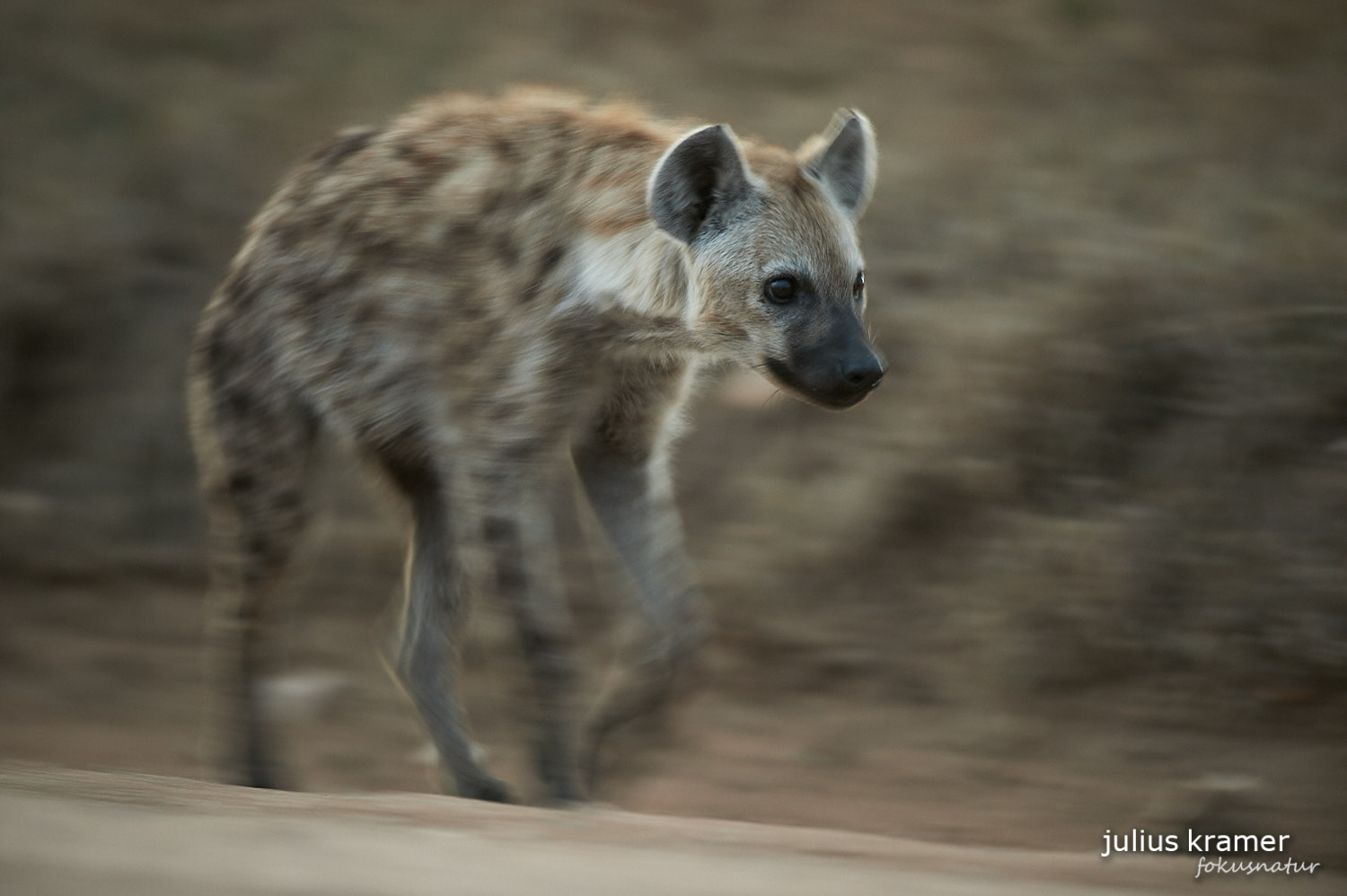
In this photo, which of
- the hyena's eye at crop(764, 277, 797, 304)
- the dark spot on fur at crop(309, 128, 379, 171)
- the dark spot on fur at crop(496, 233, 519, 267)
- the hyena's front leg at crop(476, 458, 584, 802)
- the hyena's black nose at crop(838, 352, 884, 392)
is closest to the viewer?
the hyena's black nose at crop(838, 352, 884, 392)

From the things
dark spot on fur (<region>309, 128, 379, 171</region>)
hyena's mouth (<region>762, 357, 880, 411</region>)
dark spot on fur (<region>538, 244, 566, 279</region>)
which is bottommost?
hyena's mouth (<region>762, 357, 880, 411</region>)

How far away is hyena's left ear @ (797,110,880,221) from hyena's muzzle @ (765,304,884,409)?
0.43 meters

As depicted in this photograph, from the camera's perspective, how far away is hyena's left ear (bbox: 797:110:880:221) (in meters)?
3.76

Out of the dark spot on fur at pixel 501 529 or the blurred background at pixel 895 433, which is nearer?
the dark spot on fur at pixel 501 529

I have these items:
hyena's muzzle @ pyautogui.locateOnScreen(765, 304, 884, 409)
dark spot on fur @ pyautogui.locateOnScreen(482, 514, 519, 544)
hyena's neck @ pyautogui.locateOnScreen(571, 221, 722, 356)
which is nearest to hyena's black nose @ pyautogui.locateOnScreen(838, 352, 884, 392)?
hyena's muzzle @ pyautogui.locateOnScreen(765, 304, 884, 409)

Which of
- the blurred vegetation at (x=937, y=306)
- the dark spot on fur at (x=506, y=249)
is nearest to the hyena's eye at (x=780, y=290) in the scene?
the dark spot on fur at (x=506, y=249)

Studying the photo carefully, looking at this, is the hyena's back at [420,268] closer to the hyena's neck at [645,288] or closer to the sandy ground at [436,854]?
the hyena's neck at [645,288]

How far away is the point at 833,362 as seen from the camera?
339 centimetres

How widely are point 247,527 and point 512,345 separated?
866 millimetres

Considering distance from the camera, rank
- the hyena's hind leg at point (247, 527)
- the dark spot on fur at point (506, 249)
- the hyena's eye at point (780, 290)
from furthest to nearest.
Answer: the hyena's hind leg at point (247, 527) < the dark spot on fur at point (506, 249) < the hyena's eye at point (780, 290)

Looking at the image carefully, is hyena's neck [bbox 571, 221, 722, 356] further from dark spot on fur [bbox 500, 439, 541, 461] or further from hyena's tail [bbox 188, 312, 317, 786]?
hyena's tail [bbox 188, 312, 317, 786]

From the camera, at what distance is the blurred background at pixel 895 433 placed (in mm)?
4465

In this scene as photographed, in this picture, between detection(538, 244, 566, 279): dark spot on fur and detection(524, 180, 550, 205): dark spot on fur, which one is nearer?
detection(538, 244, 566, 279): dark spot on fur

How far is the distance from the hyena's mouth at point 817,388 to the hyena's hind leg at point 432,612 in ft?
3.06
